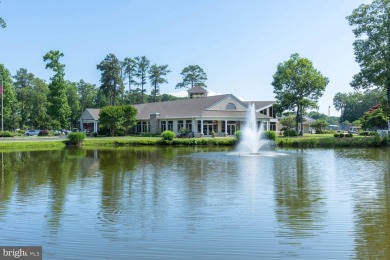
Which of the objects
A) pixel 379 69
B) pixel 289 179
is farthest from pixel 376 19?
pixel 289 179

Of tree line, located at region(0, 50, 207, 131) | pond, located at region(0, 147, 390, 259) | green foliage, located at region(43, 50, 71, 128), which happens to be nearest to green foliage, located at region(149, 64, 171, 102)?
tree line, located at region(0, 50, 207, 131)

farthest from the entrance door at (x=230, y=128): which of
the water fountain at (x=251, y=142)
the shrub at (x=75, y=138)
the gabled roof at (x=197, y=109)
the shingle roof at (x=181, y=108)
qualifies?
the shrub at (x=75, y=138)

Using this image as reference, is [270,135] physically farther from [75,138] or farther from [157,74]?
[157,74]

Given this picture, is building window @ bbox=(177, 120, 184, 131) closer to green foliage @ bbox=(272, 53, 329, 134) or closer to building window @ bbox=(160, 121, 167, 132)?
building window @ bbox=(160, 121, 167, 132)

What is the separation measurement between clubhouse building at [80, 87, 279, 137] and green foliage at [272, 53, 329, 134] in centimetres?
373

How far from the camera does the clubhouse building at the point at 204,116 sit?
4925 cm

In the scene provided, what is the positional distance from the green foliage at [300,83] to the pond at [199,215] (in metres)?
36.2

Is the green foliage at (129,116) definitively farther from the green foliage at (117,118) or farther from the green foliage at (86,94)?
the green foliage at (86,94)

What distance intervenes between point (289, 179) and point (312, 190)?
8.04 ft

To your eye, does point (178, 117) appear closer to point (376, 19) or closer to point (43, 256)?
point (376, 19)

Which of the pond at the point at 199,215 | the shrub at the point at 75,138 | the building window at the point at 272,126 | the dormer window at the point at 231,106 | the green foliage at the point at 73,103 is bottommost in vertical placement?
the pond at the point at 199,215

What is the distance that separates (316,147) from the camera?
37.6 metres

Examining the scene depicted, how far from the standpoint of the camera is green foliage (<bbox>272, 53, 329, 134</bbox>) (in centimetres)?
5141

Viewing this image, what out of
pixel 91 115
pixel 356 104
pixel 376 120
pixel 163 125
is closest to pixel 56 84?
pixel 91 115
